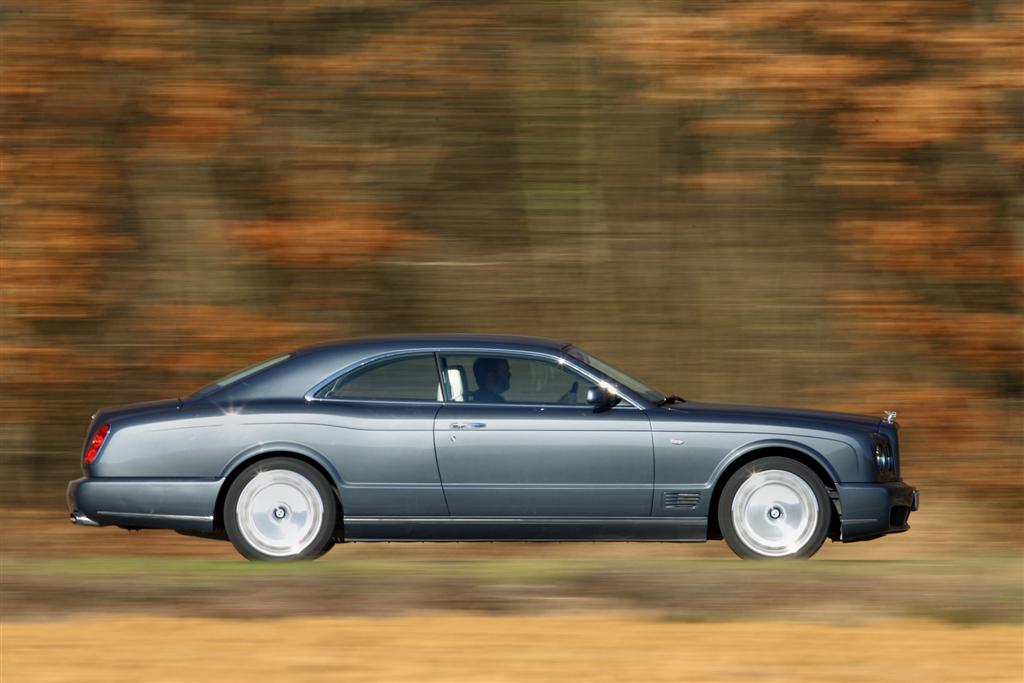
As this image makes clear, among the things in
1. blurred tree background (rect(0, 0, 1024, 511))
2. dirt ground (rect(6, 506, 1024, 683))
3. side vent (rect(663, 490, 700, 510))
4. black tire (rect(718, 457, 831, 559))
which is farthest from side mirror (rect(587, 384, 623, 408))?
blurred tree background (rect(0, 0, 1024, 511))

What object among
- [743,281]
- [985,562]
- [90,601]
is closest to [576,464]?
[985,562]

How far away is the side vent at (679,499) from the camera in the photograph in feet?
27.2

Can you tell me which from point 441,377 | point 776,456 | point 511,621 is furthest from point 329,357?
point 776,456

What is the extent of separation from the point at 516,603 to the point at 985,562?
2504 millimetres

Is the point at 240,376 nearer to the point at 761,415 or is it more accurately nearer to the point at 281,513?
the point at 281,513

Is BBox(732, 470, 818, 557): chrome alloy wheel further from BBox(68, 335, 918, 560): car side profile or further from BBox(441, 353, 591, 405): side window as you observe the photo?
BBox(441, 353, 591, 405): side window

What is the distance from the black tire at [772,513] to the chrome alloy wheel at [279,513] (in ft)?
7.89

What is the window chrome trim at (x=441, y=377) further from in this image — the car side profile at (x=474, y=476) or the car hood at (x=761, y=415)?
the car hood at (x=761, y=415)

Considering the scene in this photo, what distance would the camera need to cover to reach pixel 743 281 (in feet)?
43.7

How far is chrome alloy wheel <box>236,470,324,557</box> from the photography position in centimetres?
824

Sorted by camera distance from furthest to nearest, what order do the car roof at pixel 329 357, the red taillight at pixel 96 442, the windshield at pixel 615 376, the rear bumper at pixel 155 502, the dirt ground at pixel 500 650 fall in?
1. the windshield at pixel 615 376
2. the car roof at pixel 329 357
3. the red taillight at pixel 96 442
4. the rear bumper at pixel 155 502
5. the dirt ground at pixel 500 650

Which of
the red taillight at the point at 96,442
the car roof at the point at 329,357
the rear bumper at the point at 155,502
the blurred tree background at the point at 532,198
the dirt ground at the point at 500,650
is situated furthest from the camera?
the blurred tree background at the point at 532,198

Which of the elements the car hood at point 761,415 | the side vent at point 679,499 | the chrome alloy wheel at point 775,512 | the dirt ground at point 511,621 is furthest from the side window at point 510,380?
the dirt ground at point 511,621

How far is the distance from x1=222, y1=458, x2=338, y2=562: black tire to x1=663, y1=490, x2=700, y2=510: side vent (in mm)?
1958
